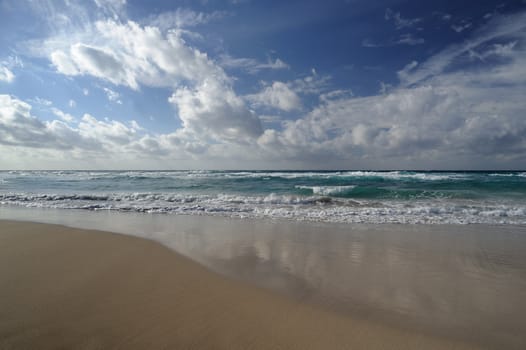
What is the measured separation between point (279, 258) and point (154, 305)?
7.09ft

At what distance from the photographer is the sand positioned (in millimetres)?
1971

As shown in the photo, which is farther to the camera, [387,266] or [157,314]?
[387,266]

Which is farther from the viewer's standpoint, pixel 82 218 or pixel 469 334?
pixel 82 218

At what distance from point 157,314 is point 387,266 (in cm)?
345

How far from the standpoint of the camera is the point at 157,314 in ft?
7.64

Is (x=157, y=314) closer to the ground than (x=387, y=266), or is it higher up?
higher up

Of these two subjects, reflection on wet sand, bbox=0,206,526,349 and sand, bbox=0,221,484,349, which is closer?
sand, bbox=0,221,484,349

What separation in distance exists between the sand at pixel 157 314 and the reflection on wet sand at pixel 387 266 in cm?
30

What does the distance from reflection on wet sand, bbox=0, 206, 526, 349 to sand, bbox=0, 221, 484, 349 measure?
0.97ft

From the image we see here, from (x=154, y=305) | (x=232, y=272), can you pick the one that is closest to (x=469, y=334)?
(x=232, y=272)

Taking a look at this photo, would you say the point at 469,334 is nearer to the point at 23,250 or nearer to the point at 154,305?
the point at 154,305

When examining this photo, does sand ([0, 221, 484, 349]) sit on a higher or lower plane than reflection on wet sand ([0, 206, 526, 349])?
higher

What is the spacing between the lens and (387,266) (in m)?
3.71

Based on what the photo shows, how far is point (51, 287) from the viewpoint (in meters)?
2.87
